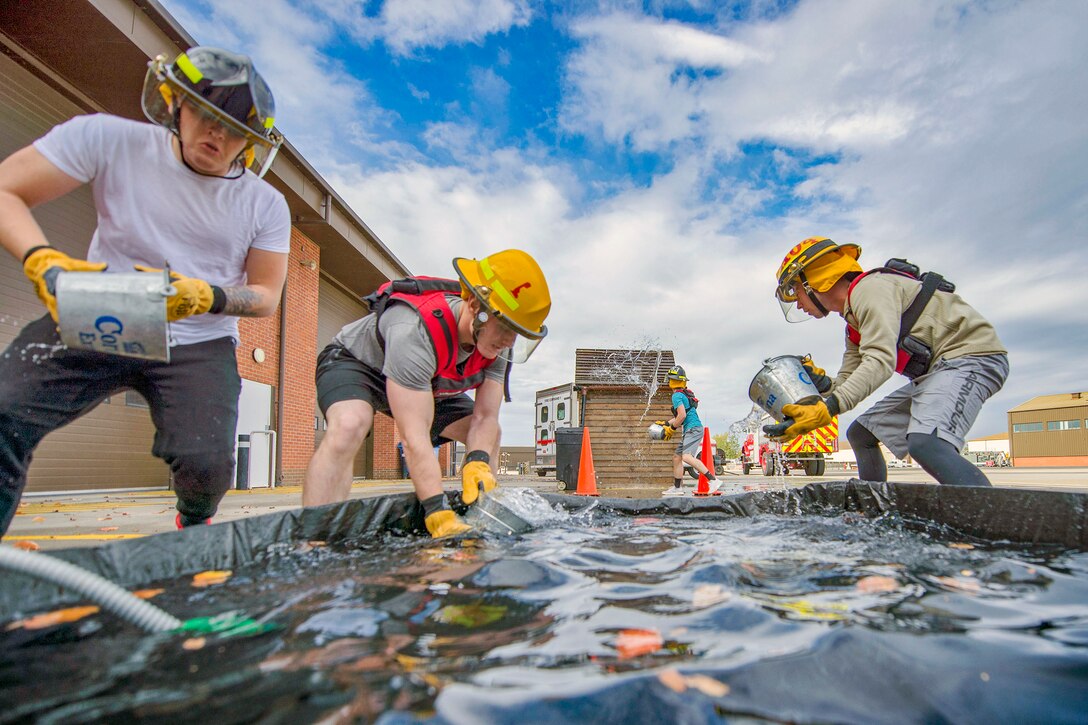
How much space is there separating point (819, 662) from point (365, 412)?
251cm

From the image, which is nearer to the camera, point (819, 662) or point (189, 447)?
point (819, 662)

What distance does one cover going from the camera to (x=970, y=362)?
3020mm

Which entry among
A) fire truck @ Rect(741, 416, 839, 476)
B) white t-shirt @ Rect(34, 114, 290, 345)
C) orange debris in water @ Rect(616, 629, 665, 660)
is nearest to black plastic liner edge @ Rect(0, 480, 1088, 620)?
white t-shirt @ Rect(34, 114, 290, 345)

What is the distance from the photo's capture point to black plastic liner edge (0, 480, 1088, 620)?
5.18ft

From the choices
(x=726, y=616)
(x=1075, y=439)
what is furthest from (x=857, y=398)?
(x=1075, y=439)

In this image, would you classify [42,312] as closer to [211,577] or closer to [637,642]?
[211,577]

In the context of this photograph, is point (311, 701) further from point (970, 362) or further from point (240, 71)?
point (970, 362)

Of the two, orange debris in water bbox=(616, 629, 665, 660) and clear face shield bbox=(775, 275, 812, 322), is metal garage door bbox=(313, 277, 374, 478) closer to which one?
clear face shield bbox=(775, 275, 812, 322)

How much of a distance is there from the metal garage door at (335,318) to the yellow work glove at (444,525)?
33.8 feet

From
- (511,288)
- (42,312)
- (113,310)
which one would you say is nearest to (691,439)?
(511,288)

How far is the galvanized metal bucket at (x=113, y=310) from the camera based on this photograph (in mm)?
1814

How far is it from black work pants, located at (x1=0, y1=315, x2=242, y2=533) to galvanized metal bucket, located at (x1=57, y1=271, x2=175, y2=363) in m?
0.30

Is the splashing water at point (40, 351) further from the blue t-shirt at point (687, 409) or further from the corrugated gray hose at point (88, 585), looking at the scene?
the blue t-shirt at point (687, 409)

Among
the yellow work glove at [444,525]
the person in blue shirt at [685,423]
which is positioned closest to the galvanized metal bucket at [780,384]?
the yellow work glove at [444,525]
